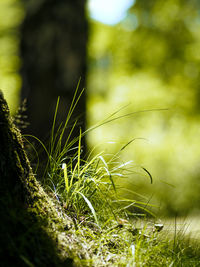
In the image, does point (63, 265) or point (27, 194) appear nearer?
point (63, 265)

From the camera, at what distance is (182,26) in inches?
292

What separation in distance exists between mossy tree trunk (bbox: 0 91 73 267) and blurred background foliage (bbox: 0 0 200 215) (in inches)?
226

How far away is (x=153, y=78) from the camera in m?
7.44

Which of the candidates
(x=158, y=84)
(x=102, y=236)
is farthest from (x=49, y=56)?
(x=158, y=84)

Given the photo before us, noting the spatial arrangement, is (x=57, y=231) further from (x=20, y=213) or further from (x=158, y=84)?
(x=158, y=84)

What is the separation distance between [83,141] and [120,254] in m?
1.66

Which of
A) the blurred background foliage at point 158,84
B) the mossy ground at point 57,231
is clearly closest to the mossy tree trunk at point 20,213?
the mossy ground at point 57,231

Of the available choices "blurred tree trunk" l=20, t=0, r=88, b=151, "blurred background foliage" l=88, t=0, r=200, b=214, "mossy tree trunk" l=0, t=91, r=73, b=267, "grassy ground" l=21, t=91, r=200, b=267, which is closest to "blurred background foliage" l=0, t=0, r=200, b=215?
"blurred background foliage" l=88, t=0, r=200, b=214

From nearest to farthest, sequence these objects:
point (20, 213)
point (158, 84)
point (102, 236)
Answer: point (20, 213), point (102, 236), point (158, 84)

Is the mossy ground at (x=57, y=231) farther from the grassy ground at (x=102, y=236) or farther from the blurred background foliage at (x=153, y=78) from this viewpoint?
the blurred background foliage at (x=153, y=78)

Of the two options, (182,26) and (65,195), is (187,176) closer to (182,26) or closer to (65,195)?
(182,26)

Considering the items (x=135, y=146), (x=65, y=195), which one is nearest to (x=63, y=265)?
(x=65, y=195)

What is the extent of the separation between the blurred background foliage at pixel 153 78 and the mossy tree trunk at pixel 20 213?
575cm

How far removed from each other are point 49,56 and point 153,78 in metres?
4.63
